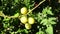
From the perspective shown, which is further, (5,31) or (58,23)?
(58,23)

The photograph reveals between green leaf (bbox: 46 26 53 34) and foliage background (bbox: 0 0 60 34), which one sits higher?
foliage background (bbox: 0 0 60 34)

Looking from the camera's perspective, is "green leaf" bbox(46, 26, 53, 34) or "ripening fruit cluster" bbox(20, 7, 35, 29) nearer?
"ripening fruit cluster" bbox(20, 7, 35, 29)

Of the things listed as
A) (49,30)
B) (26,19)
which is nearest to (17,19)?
(26,19)

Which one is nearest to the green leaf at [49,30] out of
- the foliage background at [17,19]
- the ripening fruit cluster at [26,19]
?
the foliage background at [17,19]

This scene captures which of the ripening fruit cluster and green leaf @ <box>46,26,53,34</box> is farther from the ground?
the ripening fruit cluster

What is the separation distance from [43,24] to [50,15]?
10cm

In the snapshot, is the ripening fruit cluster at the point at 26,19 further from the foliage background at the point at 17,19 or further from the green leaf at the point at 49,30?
the green leaf at the point at 49,30

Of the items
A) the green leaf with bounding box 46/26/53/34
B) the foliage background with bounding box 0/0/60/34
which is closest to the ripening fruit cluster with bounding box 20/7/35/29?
the foliage background with bounding box 0/0/60/34

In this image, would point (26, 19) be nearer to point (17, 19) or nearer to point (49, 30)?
point (17, 19)

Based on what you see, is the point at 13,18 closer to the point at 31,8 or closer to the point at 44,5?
the point at 31,8

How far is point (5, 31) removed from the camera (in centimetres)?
174

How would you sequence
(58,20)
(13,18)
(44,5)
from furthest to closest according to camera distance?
(58,20) → (44,5) → (13,18)

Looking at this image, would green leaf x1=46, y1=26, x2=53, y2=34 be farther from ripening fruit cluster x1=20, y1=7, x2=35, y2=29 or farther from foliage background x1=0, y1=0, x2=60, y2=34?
ripening fruit cluster x1=20, y1=7, x2=35, y2=29

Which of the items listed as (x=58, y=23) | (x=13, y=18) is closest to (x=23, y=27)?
(x=13, y=18)
